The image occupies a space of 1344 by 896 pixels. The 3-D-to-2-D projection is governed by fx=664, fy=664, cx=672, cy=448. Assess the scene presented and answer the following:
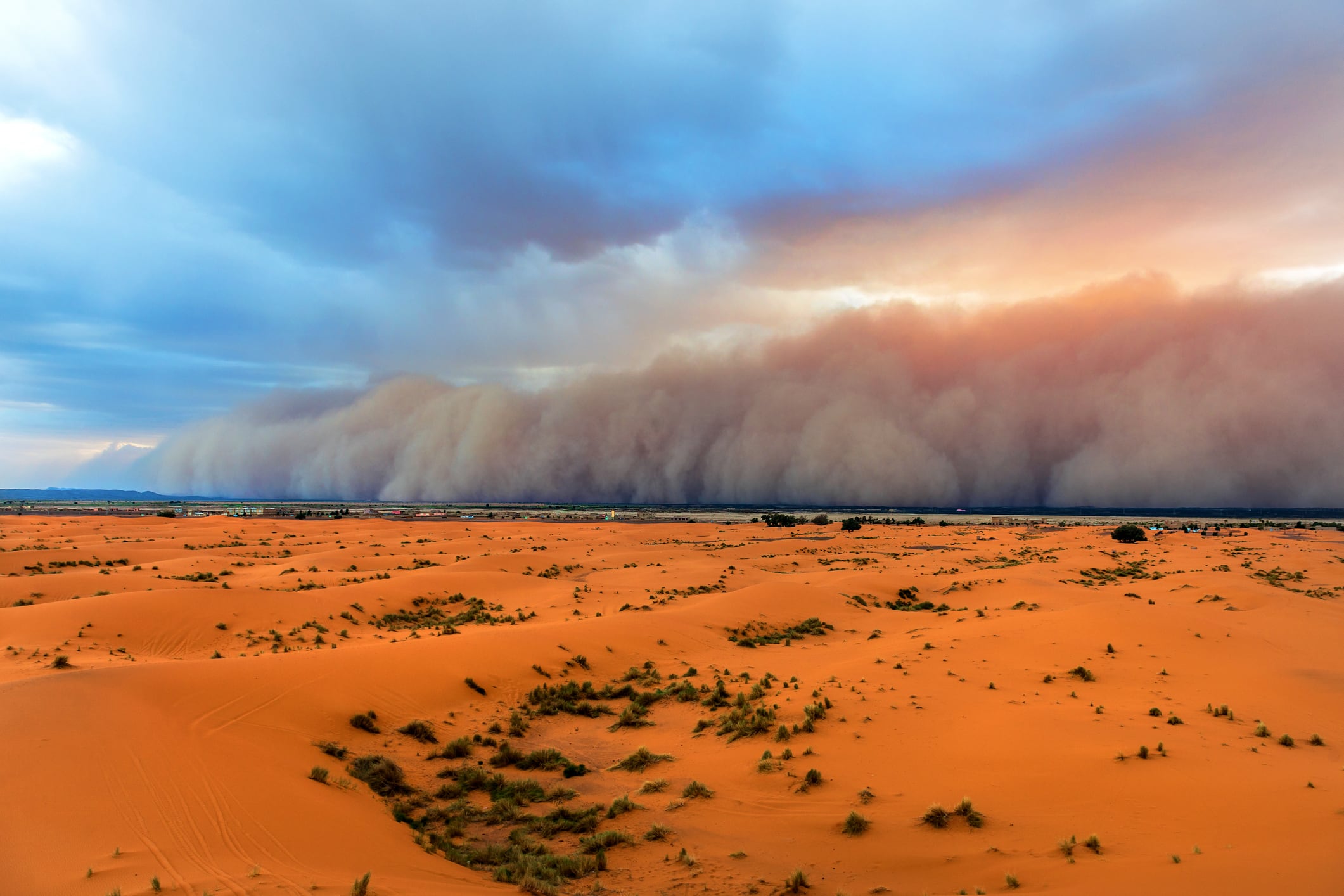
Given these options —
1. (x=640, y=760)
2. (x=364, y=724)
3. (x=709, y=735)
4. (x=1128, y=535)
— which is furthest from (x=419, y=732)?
(x=1128, y=535)

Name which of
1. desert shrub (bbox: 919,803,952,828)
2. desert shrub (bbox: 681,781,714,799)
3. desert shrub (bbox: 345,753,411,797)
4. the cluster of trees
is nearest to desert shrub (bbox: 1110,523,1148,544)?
the cluster of trees

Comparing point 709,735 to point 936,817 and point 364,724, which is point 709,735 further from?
point 364,724

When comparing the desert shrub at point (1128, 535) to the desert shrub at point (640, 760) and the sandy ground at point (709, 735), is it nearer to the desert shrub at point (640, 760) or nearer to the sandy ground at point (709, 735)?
the sandy ground at point (709, 735)

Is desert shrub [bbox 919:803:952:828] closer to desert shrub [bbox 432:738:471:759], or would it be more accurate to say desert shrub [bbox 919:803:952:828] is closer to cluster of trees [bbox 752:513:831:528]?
desert shrub [bbox 432:738:471:759]

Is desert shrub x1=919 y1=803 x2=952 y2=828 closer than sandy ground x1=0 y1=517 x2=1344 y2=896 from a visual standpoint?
No

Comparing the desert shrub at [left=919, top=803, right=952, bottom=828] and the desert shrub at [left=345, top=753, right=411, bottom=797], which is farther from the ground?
the desert shrub at [left=919, top=803, right=952, bottom=828]

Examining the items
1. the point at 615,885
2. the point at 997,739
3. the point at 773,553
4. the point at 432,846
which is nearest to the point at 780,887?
the point at 615,885
